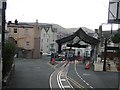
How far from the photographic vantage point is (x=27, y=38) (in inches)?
3164

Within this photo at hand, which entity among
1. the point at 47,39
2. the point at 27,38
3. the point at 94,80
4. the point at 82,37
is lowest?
the point at 94,80

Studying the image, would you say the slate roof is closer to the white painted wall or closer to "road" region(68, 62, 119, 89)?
"road" region(68, 62, 119, 89)

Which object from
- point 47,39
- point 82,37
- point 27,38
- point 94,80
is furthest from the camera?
point 47,39

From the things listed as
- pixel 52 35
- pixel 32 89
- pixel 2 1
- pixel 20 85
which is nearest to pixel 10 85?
pixel 20 85

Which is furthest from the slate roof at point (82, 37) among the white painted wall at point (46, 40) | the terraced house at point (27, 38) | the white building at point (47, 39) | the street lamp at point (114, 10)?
the white painted wall at point (46, 40)

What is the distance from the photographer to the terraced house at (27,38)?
7938cm

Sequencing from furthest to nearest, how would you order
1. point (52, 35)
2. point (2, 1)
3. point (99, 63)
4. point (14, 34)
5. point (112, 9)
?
point (52, 35)
point (14, 34)
point (99, 63)
point (2, 1)
point (112, 9)

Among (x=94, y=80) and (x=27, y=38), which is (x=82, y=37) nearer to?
(x=94, y=80)

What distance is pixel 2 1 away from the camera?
21219 millimetres

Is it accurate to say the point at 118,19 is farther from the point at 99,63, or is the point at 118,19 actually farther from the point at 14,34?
the point at 14,34

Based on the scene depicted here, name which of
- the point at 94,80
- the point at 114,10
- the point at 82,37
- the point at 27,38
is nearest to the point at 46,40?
the point at 27,38

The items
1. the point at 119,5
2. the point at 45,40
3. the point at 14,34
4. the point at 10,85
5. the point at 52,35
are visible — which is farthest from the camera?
the point at 52,35

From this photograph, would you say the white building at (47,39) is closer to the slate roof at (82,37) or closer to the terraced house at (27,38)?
the terraced house at (27,38)

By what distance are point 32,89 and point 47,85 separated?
8.09 ft
